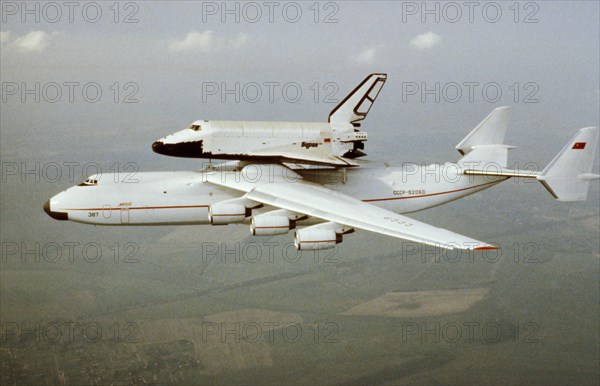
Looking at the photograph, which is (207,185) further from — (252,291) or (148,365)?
(252,291)

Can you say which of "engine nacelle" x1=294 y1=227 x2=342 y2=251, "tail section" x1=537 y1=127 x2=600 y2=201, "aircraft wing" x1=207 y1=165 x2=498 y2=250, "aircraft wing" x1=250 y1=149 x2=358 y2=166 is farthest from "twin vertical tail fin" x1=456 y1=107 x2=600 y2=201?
"engine nacelle" x1=294 y1=227 x2=342 y2=251

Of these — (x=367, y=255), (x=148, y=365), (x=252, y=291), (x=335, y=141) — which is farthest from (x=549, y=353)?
→ (x=335, y=141)

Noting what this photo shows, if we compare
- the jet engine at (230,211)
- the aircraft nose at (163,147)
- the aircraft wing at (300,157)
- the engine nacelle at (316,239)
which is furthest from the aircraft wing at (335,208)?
the aircraft nose at (163,147)

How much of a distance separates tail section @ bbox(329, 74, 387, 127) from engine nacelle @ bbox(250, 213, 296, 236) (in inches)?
263

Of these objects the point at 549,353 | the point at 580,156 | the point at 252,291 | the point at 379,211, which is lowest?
the point at 549,353

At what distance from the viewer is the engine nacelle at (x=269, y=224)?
92.7 feet

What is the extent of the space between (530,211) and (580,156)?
13646 centimetres

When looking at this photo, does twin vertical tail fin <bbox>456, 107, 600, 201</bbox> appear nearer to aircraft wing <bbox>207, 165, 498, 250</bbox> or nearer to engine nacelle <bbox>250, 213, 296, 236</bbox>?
aircraft wing <bbox>207, 165, 498, 250</bbox>

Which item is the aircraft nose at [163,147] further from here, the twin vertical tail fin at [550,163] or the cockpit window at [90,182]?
the twin vertical tail fin at [550,163]

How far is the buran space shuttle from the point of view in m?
29.5

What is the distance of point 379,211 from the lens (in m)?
28.1

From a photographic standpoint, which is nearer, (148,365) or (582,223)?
(148,365)

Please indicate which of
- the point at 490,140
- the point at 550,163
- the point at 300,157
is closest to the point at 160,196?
the point at 300,157

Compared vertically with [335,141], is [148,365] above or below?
below
